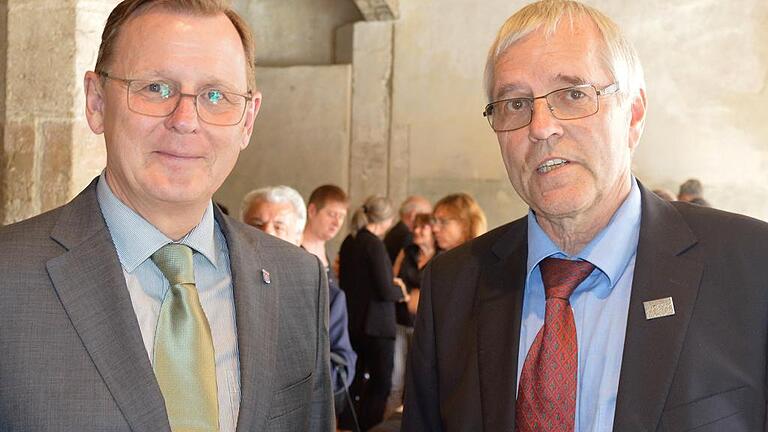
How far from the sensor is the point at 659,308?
173 centimetres

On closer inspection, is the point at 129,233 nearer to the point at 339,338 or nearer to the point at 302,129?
the point at 339,338

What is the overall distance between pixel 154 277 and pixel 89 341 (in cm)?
20

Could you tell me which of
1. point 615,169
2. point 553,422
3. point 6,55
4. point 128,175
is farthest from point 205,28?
point 6,55

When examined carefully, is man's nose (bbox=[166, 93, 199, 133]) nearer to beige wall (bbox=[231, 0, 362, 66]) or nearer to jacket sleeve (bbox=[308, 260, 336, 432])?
jacket sleeve (bbox=[308, 260, 336, 432])

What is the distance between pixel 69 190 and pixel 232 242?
173 centimetres

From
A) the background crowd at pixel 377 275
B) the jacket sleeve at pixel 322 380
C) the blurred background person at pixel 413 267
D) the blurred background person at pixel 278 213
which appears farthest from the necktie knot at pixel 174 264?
the blurred background person at pixel 413 267

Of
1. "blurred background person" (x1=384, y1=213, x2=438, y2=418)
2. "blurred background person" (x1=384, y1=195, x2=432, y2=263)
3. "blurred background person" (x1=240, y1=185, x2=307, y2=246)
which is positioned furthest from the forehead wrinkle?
"blurred background person" (x1=384, y1=195, x2=432, y2=263)

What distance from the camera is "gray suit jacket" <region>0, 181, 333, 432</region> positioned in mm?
1579

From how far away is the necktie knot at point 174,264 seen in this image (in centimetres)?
177

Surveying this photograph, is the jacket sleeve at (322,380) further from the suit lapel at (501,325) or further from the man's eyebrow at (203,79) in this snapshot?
the man's eyebrow at (203,79)

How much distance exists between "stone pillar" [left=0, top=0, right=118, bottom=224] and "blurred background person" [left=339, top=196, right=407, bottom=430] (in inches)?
112

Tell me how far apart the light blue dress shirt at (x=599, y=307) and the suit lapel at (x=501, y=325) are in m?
0.03

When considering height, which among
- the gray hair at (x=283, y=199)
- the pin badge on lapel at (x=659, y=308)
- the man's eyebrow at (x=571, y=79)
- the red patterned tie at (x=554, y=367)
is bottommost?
the red patterned tie at (x=554, y=367)

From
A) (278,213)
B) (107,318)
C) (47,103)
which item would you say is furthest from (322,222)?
(107,318)
